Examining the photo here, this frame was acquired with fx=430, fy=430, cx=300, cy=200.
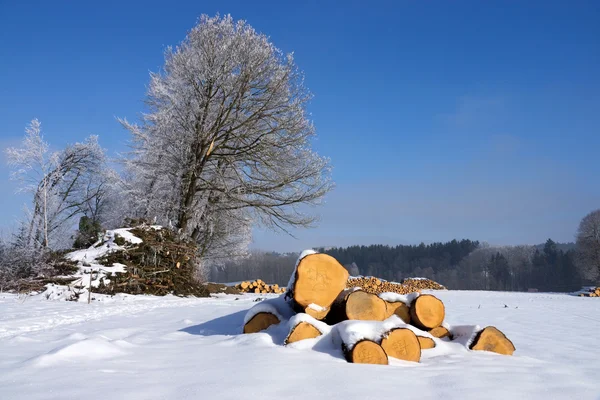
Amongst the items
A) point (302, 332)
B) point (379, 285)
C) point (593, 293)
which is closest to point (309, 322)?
point (302, 332)

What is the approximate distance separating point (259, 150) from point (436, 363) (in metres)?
11.8

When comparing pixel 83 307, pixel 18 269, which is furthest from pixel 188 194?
pixel 83 307

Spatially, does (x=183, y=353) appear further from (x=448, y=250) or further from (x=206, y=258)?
(x=448, y=250)

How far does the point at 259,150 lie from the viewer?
14688mm

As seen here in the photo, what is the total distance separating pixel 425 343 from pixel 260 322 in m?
1.64

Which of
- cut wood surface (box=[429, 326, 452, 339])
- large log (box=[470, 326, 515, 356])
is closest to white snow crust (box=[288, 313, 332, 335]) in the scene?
cut wood surface (box=[429, 326, 452, 339])

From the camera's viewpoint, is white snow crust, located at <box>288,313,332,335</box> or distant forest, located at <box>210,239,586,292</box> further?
distant forest, located at <box>210,239,586,292</box>

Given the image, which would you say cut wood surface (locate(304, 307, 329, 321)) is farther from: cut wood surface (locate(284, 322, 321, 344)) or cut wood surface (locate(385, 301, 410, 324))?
cut wood surface (locate(385, 301, 410, 324))

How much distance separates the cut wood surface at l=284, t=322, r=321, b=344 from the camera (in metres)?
3.76

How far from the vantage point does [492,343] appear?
13.0 ft

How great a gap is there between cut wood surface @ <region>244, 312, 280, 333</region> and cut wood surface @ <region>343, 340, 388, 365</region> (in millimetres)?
1246

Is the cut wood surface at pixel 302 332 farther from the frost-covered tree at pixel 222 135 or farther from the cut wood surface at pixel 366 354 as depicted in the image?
the frost-covered tree at pixel 222 135

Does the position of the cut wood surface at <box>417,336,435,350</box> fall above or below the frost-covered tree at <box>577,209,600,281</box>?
below

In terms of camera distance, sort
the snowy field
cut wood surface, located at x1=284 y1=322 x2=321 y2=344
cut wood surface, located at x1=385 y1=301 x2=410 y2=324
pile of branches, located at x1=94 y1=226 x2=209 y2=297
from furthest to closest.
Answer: pile of branches, located at x1=94 y1=226 x2=209 y2=297 < cut wood surface, located at x1=385 y1=301 x2=410 y2=324 < cut wood surface, located at x1=284 y1=322 x2=321 y2=344 < the snowy field
